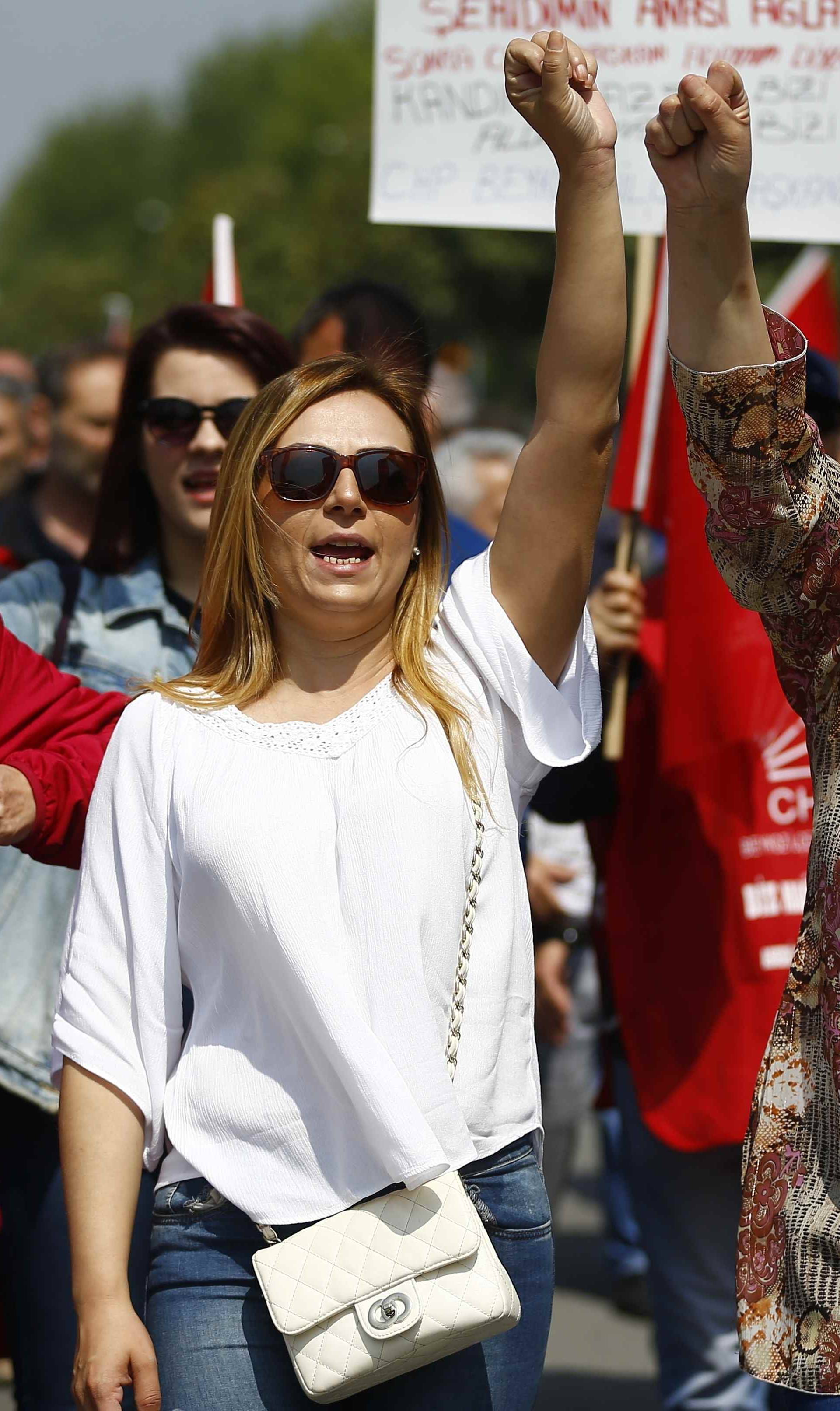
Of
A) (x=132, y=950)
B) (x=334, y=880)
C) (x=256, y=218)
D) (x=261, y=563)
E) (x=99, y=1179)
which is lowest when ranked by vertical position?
(x=99, y=1179)

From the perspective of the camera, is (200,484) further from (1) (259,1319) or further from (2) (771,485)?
(1) (259,1319)

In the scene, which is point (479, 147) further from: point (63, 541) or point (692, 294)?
point (63, 541)

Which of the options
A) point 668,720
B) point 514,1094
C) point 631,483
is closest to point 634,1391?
point 668,720

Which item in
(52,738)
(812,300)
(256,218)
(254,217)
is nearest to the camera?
(52,738)

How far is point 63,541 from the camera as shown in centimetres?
502

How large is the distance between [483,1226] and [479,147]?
2274mm

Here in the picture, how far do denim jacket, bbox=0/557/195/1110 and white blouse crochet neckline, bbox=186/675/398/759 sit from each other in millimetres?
704

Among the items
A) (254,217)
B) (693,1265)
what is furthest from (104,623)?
(254,217)

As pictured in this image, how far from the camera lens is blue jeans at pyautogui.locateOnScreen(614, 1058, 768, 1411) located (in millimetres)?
3527

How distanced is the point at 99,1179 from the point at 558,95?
4.65ft

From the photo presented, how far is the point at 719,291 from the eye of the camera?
6.82 ft

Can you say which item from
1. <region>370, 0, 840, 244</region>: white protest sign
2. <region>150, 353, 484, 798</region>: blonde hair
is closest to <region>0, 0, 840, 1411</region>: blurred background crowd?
<region>150, 353, 484, 798</region>: blonde hair

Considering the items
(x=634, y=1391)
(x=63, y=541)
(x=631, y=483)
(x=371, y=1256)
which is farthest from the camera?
(x=63, y=541)

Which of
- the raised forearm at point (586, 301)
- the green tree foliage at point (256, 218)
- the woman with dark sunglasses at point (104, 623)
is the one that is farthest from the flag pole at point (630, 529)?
the green tree foliage at point (256, 218)
